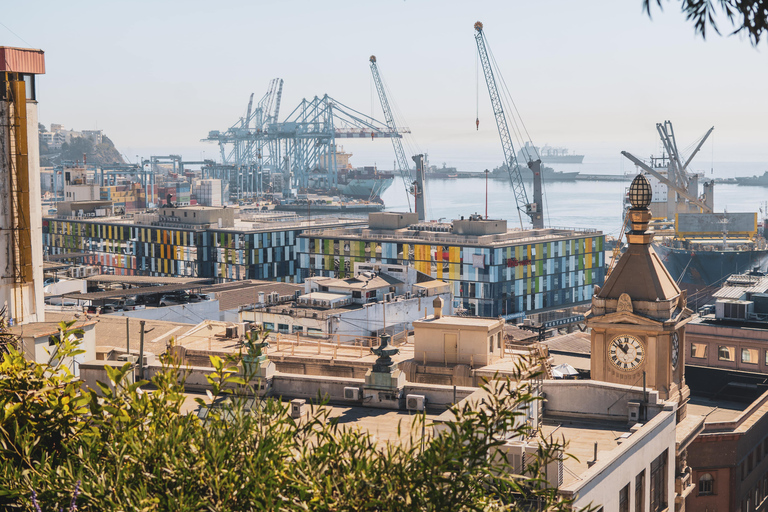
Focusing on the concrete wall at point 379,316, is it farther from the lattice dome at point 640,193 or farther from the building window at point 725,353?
the lattice dome at point 640,193

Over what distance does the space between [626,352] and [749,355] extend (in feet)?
93.4

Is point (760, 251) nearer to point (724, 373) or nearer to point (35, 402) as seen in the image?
point (724, 373)

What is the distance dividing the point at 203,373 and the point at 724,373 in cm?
3268

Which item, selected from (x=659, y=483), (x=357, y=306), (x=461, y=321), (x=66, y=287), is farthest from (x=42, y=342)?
(x=66, y=287)

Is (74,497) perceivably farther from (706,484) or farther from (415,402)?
(706,484)

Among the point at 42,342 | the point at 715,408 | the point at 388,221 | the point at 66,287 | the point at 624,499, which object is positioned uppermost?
the point at 42,342

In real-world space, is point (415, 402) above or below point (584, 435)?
above

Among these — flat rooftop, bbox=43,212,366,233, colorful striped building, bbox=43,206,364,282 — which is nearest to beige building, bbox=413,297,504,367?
colorful striped building, bbox=43,206,364,282

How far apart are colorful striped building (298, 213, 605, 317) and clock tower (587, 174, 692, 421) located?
8302 centimetres

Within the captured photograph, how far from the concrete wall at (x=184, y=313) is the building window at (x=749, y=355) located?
31533mm

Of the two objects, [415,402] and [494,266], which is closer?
[415,402]

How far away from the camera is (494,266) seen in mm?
116500

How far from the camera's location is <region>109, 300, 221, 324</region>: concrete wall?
63.8m

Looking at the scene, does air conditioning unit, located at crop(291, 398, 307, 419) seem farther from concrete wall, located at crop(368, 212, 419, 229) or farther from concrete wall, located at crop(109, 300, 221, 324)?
concrete wall, located at crop(368, 212, 419, 229)
